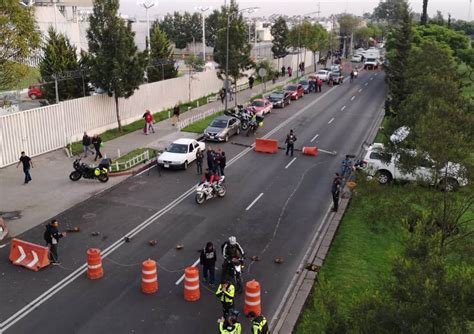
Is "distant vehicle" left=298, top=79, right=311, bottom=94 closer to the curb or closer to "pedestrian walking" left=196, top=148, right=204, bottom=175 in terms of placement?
"pedestrian walking" left=196, top=148, right=204, bottom=175

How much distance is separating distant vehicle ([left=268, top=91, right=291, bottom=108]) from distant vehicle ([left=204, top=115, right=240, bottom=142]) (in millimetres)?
11524

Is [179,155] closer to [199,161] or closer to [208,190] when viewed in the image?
[199,161]

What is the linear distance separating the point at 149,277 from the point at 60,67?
66.5 ft

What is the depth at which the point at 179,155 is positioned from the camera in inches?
1003

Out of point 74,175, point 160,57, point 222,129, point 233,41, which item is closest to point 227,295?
point 74,175

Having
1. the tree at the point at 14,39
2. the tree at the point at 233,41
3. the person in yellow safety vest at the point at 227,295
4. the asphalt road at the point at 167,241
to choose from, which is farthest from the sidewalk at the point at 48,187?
the tree at the point at 233,41

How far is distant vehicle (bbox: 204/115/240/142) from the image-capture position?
31.3m

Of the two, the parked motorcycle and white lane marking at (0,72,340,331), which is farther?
the parked motorcycle

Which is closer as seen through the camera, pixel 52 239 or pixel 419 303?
pixel 419 303

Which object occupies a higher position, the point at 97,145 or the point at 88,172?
the point at 97,145

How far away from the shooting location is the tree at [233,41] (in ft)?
137

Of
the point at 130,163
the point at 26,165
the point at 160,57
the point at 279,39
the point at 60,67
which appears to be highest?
the point at 279,39

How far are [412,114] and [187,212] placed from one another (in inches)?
371

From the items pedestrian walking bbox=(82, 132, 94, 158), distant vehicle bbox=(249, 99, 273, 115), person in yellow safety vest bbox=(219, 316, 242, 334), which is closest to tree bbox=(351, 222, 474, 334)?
person in yellow safety vest bbox=(219, 316, 242, 334)
